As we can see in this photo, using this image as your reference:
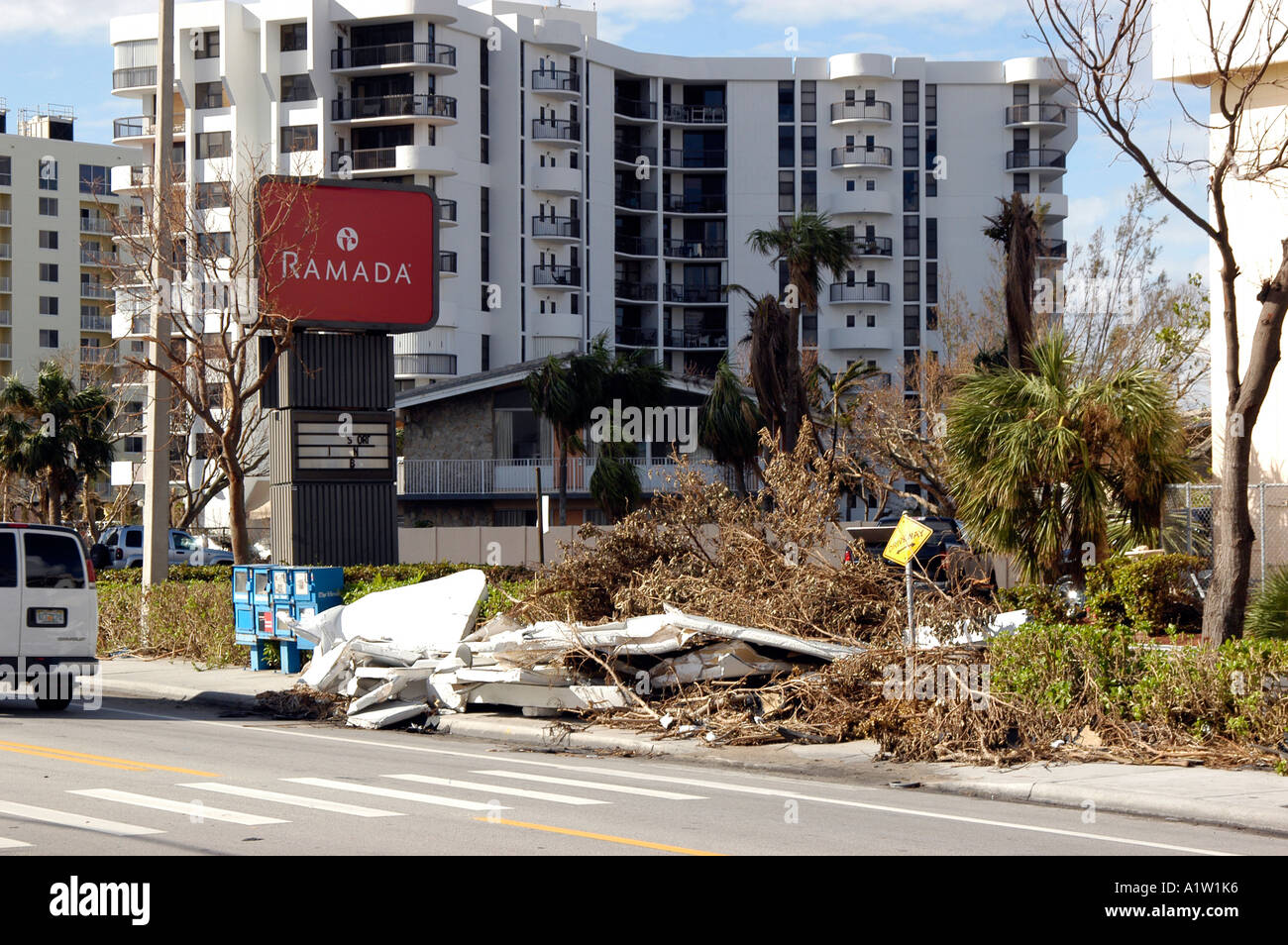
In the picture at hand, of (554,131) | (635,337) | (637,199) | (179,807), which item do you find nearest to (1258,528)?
(179,807)

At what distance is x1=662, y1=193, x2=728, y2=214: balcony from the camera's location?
84.9 metres

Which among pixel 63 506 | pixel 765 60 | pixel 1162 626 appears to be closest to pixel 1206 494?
pixel 1162 626

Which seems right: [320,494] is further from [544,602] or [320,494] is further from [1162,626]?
[1162,626]

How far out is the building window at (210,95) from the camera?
2785 inches

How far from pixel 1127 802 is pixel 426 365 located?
198ft

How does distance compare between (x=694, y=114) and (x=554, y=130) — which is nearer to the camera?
(x=554, y=130)

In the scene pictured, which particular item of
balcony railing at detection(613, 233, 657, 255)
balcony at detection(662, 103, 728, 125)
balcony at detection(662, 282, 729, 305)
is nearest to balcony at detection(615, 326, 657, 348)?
balcony at detection(662, 282, 729, 305)

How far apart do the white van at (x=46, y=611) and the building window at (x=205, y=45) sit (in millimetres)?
58686

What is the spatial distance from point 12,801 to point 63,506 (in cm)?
3898

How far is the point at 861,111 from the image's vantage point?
83.9 meters

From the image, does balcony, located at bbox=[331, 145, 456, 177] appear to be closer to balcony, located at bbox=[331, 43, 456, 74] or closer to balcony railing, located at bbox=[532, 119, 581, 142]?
balcony, located at bbox=[331, 43, 456, 74]

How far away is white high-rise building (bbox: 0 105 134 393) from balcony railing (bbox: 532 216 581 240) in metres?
31.3

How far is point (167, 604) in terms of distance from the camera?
23.8 m

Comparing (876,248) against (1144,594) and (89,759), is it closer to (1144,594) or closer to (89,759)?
(1144,594)
